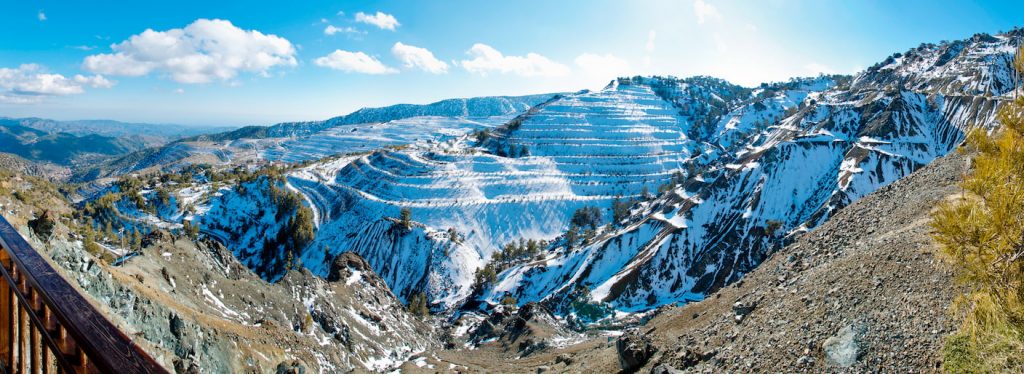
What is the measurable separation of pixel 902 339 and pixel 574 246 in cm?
9563

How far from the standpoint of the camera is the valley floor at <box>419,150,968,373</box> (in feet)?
40.4

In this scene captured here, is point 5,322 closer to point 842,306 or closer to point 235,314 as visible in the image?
point 842,306

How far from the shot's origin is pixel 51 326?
124 inches

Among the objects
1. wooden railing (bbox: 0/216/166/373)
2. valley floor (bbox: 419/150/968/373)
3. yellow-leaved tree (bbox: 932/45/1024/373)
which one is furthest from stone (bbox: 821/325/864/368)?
wooden railing (bbox: 0/216/166/373)

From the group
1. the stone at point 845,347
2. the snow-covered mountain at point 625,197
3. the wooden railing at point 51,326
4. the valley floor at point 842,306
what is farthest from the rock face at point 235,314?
the snow-covered mountain at point 625,197

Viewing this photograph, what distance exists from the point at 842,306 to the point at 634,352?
30.0 ft

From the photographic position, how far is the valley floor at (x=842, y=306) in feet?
40.4

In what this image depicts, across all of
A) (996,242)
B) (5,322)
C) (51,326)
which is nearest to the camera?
(51,326)

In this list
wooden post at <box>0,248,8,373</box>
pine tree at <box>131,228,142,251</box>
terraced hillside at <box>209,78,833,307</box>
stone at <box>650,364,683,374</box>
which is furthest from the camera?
terraced hillside at <box>209,78,833,307</box>

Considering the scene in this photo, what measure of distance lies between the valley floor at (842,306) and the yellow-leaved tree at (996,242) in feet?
8.03

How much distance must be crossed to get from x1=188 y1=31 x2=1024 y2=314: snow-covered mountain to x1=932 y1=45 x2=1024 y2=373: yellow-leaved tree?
1981 inches

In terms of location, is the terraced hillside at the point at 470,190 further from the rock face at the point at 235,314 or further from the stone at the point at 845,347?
the stone at the point at 845,347

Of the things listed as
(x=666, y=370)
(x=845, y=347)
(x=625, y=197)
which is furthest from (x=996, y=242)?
(x=625, y=197)

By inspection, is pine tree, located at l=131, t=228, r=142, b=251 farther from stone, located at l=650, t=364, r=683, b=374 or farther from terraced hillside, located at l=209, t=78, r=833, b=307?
stone, located at l=650, t=364, r=683, b=374
